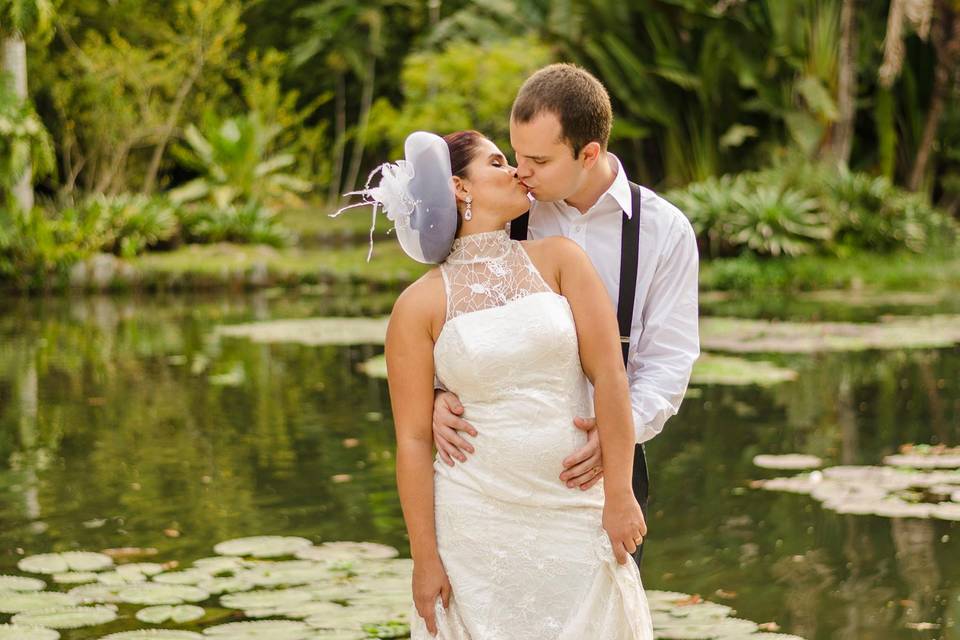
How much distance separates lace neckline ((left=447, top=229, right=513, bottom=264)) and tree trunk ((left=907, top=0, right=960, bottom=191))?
698 inches

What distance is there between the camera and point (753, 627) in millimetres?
4051

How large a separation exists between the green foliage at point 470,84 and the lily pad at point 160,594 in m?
16.6

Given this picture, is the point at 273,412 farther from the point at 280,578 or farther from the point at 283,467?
the point at 280,578

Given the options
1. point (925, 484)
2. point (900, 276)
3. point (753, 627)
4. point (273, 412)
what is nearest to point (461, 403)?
point (753, 627)

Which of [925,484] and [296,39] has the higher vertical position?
[296,39]

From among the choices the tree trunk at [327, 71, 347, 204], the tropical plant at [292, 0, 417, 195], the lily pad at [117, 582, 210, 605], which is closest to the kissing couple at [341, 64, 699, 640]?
the lily pad at [117, 582, 210, 605]

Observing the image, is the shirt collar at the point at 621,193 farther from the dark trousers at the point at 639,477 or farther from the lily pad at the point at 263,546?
the lily pad at the point at 263,546

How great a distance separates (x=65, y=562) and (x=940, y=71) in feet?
55.4

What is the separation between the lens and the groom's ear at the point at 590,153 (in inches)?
96.0

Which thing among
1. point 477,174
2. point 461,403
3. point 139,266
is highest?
point 477,174

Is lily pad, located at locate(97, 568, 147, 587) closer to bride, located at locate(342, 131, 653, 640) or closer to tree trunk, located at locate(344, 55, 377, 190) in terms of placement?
bride, located at locate(342, 131, 653, 640)

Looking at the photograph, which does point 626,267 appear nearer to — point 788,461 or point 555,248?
point 555,248

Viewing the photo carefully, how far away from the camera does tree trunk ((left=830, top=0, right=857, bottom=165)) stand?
1828cm

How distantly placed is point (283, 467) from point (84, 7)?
66.3 ft
